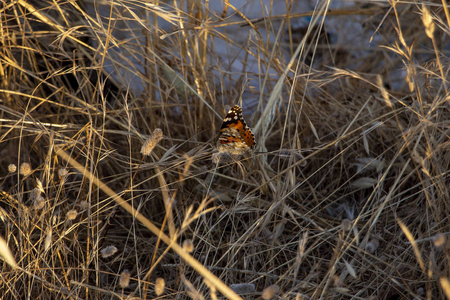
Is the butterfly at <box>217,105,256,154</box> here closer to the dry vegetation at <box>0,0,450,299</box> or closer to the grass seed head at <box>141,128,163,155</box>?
the dry vegetation at <box>0,0,450,299</box>

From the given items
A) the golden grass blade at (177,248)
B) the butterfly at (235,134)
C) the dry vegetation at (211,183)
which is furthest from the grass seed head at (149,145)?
the butterfly at (235,134)

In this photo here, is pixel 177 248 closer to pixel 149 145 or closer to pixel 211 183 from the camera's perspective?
pixel 149 145

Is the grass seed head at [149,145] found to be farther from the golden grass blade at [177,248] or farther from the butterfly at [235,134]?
the butterfly at [235,134]

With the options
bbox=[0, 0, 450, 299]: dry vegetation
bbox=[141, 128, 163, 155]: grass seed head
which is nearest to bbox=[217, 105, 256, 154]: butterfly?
bbox=[0, 0, 450, 299]: dry vegetation

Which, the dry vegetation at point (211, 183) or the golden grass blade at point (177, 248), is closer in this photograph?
Answer: the golden grass blade at point (177, 248)

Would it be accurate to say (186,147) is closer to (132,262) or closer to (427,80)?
(132,262)

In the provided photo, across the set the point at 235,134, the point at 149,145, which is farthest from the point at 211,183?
the point at 149,145

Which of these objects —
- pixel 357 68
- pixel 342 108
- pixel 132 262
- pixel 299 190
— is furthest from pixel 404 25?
pixel 132 262
